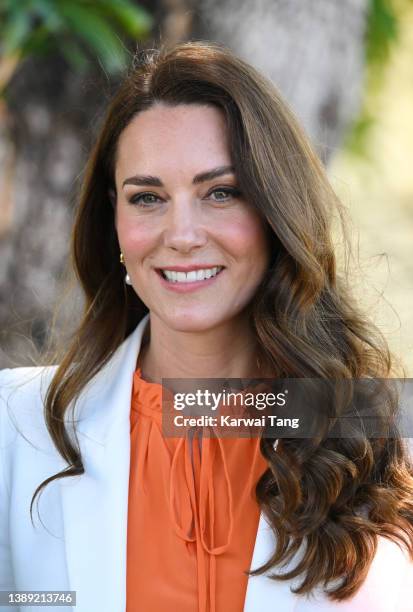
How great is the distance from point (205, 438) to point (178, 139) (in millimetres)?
711

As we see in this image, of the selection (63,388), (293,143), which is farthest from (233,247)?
(63,388)

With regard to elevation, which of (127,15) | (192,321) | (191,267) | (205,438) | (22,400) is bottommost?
(205,438)

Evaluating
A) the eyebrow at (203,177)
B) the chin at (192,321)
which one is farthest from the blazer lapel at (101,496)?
the eyebrow at (203,177)

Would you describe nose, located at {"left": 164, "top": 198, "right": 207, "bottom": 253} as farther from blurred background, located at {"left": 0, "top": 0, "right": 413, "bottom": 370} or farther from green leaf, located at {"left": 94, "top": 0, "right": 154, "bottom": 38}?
green leaf, located at {"left": 94, "top": 0, "right": 154, "bottom": 38}

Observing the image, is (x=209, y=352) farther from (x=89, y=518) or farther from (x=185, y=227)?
(x=89, y=518)

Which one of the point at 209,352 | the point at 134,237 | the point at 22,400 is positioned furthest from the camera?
the point at 22,400

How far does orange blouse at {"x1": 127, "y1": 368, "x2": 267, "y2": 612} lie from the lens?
6.82 feet

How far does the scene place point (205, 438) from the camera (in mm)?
2242

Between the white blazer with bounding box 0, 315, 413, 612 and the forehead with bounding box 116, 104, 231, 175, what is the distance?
50 cm

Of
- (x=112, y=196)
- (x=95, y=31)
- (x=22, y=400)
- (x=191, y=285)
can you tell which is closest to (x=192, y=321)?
(x=191, y=285)

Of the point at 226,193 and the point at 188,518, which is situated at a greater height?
the point at 226,193

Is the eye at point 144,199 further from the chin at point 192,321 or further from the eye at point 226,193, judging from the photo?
the chin at point 192,321

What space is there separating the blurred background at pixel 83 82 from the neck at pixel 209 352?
0.41 metres

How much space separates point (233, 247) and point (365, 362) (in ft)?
1.48
